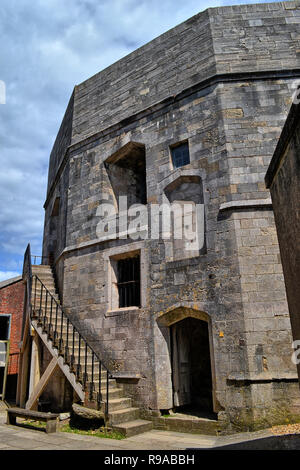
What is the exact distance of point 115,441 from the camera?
19.6 feet

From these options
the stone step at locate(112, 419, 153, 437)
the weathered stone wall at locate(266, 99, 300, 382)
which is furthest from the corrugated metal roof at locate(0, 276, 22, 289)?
the weathered stone wall at locate(266, 99, 300, 382)

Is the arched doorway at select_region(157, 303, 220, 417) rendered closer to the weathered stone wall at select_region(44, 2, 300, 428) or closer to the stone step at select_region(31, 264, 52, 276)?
the weathered stone wall at select_region(44, 2, 300, 428)

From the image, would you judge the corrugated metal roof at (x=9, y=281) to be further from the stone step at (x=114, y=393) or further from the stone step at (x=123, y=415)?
the stone step at (x=123, y=415)

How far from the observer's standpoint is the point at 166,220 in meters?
8.49

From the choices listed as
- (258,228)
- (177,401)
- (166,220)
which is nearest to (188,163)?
(166,220)

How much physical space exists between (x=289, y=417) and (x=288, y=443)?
270cm

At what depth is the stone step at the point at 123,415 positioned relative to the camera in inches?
265

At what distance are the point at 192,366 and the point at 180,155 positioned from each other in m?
5.67

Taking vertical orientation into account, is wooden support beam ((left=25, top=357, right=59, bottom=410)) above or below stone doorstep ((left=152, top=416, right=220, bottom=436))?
above

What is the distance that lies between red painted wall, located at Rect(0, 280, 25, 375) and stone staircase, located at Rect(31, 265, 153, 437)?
6.84 metres

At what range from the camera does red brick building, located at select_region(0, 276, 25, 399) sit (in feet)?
48.2

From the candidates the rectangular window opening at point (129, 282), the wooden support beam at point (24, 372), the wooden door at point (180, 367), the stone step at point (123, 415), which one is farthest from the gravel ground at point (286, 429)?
the wooden support beam at point (24, 372)

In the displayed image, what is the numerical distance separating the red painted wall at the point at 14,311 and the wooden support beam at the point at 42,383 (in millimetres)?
7075

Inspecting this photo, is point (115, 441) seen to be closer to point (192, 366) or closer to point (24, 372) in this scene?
point (192, 366)
